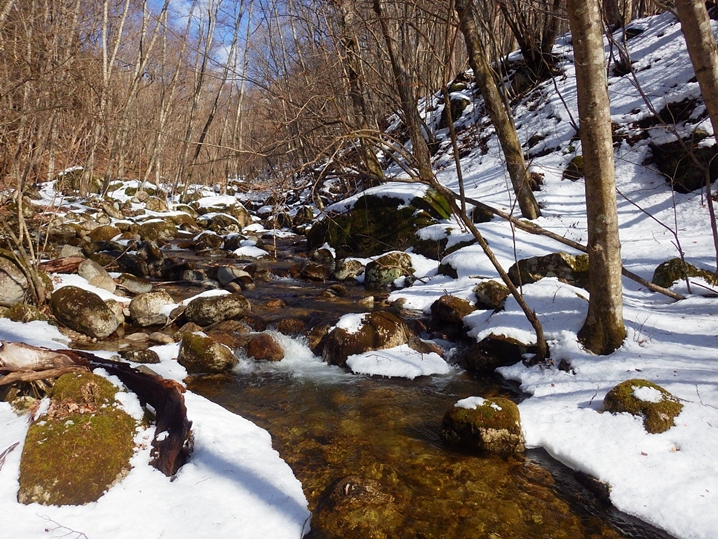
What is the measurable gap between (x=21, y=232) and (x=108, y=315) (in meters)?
1.61

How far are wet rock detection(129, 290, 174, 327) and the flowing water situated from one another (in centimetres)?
224

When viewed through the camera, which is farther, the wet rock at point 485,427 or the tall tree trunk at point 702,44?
the wet rock at point 485,427

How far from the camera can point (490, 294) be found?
698cm

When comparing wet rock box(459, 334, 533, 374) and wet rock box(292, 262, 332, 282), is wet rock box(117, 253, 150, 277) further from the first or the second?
wet rock box(459, 334, 533, 374)

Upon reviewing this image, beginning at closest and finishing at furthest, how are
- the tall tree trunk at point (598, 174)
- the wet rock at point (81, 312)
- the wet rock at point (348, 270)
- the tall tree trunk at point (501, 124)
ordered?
the tall tree trunk at point (598, 174), the wet rock at point (81, 312), the tall tree trunk at point (501, 124), the wet rock at point (348, 270)

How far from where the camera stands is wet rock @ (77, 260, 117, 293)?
7.64m

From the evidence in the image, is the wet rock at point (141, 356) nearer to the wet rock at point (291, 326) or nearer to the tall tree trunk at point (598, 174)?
the wet rock at point (291, 326)

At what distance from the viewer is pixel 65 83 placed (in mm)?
6371

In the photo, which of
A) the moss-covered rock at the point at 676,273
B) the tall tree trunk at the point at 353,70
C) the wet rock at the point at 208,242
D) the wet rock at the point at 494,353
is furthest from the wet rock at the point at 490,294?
the wet rock at the point at 208,242

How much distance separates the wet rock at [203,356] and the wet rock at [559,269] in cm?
473

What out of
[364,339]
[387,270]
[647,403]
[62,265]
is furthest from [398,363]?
[62,265]

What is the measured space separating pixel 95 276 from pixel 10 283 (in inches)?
68.8

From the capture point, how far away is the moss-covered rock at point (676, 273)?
567 centimetres

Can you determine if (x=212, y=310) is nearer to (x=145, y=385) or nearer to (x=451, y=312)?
(x=145, y=385)
